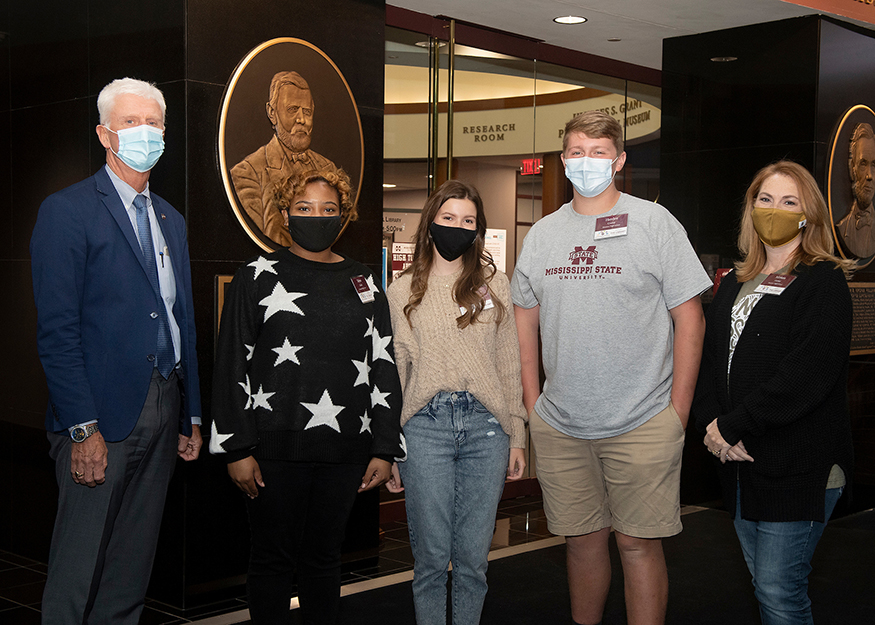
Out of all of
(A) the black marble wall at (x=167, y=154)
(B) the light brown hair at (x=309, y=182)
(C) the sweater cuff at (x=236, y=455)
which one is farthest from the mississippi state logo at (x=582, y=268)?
(A) the black marble wall at (x=167, y=154)

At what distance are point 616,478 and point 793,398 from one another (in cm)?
61

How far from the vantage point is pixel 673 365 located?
111 inches

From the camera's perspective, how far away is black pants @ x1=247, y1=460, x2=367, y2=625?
2.64 metres

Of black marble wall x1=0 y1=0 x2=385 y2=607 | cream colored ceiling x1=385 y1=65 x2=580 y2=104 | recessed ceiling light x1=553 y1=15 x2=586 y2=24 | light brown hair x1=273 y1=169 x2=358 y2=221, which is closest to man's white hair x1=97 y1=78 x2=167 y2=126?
light brown hair x1=273 y1=169 x2=358 y2=221

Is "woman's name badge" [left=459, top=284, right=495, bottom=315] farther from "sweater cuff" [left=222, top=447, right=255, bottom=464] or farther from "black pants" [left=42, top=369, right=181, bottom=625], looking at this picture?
"black pants" [left=42, top=369, right=181, bottom=625]

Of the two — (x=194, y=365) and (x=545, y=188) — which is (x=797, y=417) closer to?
(x=194, y=365)

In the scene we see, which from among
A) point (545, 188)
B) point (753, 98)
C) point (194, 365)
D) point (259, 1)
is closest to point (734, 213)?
point (753, 98)

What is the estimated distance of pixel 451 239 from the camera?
2814 mm

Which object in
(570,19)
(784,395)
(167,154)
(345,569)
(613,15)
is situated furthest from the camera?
(570,19)

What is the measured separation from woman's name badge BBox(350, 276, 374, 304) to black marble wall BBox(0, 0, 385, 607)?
4.20 feet

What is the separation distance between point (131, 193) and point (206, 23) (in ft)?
4.20

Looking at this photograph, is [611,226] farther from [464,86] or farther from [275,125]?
[464,86]

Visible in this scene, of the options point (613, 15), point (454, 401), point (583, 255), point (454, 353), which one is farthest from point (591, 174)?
point (613, 15)

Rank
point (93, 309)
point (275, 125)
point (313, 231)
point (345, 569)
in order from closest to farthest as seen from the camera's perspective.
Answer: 1. point (93, 309)
2. point (313, 231)
3. point (275, 125)
4. point (345, 569)
